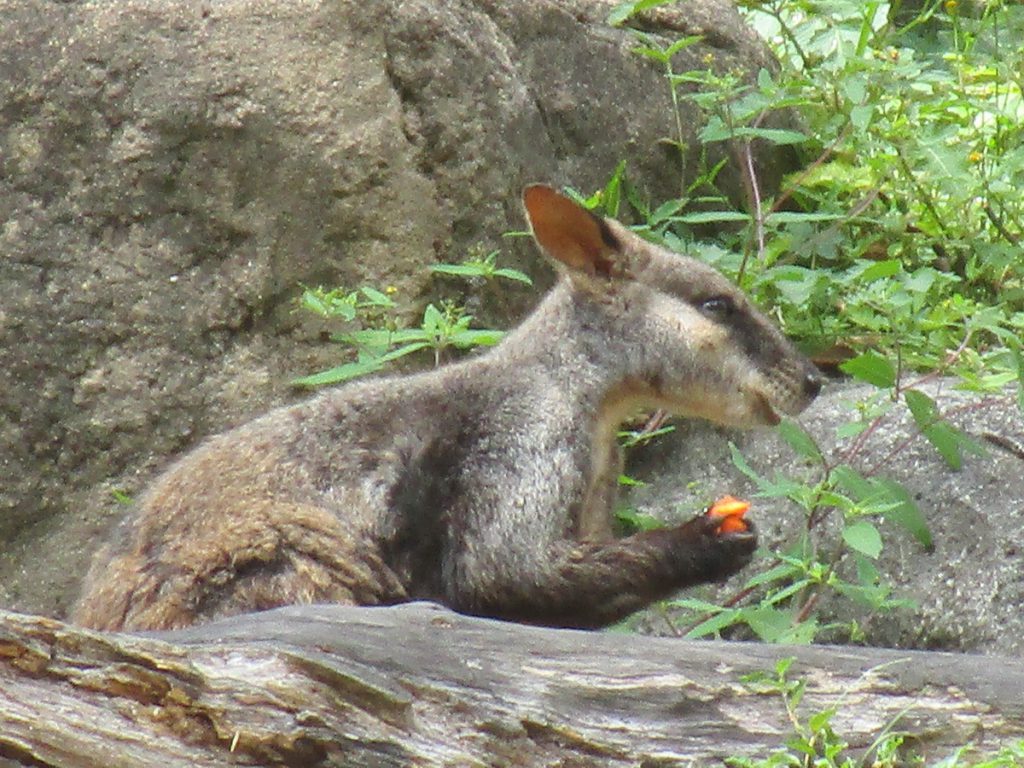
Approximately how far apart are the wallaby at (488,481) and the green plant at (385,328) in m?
0.21

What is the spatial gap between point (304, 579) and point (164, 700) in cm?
139

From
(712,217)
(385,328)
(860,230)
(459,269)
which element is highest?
(459,269)

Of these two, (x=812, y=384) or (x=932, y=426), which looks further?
(x=812, y=384)

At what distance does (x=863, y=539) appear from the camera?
5504 mm

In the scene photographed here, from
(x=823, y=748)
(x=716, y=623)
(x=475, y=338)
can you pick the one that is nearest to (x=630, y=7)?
(x=475, y=338)

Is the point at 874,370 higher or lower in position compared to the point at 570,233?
lower

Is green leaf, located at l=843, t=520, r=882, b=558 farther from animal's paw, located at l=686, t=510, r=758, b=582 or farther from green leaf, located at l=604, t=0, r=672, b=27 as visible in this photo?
green leaf, located at l=604, t=0, r=672, b=27

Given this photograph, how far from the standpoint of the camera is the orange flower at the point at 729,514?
18.1 ft

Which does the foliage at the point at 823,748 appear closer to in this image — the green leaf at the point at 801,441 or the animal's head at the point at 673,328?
the green leaf at the point at 801,441

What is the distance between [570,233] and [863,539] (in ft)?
4.61

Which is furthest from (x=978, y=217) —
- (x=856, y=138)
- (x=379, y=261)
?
(x=379, y=261)

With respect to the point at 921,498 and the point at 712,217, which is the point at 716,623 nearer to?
the point at 921,498

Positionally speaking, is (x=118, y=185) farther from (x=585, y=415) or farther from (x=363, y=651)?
(x=363, y=651)

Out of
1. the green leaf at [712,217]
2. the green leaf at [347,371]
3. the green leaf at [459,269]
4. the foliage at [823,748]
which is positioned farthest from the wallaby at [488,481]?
the foliage at [823,748]
